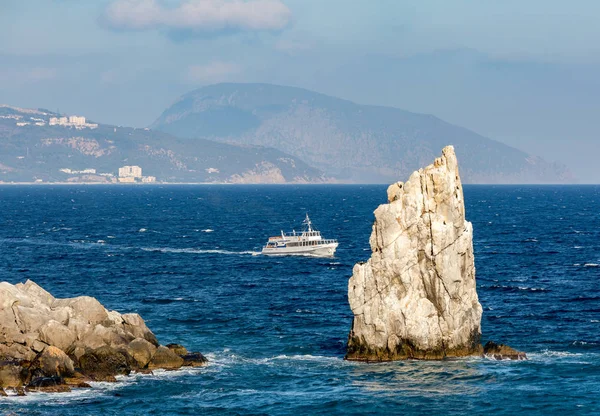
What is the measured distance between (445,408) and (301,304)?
131 feet

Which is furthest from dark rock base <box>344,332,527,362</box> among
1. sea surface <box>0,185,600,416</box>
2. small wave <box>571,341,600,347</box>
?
small wave <box>571,341,600,347</box>

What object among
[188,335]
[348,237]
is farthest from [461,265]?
[348,237]

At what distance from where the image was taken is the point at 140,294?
10319 centimetres

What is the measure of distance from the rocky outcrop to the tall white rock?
13007 millimetres

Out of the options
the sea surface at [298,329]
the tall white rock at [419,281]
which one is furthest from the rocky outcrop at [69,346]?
the tall white rock at [419,281]

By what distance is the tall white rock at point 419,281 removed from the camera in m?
69.7

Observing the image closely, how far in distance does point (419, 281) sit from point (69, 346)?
84.2 ft

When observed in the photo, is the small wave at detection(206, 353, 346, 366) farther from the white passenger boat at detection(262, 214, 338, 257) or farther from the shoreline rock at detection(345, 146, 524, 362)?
the white passenger boat at detection(262, 214, 338, 257)

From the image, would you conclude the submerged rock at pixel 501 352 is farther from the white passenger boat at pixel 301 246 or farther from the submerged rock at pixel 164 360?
the white passenger boat at pixel 301 246

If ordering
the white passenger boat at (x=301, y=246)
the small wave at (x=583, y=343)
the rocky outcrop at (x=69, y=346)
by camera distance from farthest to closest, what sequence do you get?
1. the white passenger boat at (x=301, y=246)
2. the small wave at (x=583, y=343)
3. the rocky outcrop at (x=69, y=346)

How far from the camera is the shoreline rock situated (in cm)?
6969

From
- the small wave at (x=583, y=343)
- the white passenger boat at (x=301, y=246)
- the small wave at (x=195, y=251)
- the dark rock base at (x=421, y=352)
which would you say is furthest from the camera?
the small wave at (x=195, y=251)

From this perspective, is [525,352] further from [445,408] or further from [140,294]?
[140,294]

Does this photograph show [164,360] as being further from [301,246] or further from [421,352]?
[301,246]
